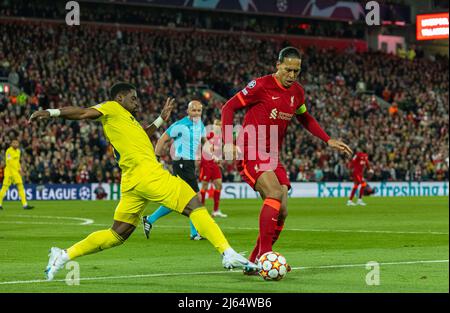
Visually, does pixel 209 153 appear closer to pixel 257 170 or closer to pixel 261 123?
pixel 261 123

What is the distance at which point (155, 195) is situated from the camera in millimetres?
10578

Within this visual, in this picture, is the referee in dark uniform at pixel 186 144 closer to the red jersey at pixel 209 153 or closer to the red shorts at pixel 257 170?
the red jersey at pixel 209 153

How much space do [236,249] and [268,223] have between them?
454 centimetres

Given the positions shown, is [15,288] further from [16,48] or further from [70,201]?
[16,48]

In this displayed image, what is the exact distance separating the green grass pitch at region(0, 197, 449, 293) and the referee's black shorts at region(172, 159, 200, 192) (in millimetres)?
1091

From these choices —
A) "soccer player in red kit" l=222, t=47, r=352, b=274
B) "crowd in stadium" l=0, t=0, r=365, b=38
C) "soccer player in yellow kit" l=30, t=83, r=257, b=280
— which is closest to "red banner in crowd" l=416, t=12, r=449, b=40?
"crowd in stadium" l=0, t=0, r=365, b=38

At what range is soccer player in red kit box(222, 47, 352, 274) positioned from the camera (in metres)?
11.5

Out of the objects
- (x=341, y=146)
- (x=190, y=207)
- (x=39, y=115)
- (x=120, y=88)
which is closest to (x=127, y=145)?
(x=120, y=88)

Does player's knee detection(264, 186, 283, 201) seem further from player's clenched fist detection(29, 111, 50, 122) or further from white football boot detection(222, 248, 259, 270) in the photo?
player's clenched fist detection(29, 111, 50, 122)

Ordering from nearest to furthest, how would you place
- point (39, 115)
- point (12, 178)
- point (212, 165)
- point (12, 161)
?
point (39, 115), point (212, 165), point (12, 161), point (12, 178)

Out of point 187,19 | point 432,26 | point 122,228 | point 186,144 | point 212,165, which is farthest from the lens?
point 432,26

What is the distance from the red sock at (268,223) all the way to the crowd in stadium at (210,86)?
27.8m

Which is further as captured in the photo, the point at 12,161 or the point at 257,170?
the point at 12,161

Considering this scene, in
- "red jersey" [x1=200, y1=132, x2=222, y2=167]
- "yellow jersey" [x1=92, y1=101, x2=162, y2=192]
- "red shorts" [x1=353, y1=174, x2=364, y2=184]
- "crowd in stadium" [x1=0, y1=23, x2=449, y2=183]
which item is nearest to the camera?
"yellow jersey" [x1=92, y1=101, x2=162, y2=192]
